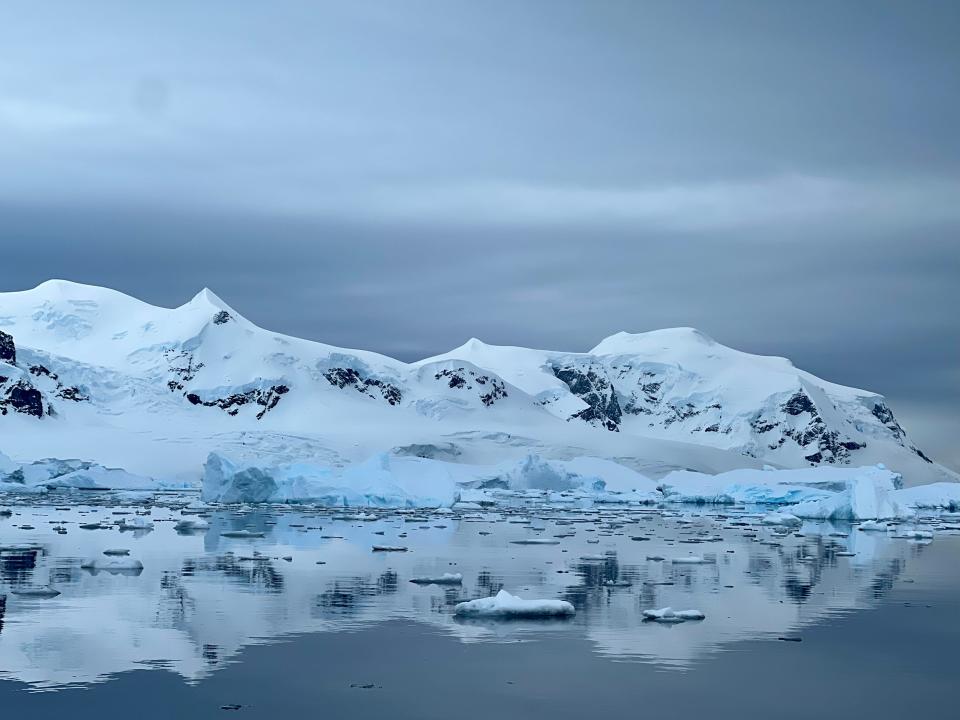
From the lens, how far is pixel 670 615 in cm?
1399

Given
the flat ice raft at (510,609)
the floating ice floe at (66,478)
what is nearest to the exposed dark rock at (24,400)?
the floating ice floe at (66,478)

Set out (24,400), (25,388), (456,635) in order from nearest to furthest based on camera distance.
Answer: (456,635) < (24,400) < (25,388)

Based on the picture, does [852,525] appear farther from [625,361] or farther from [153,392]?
[625,361]

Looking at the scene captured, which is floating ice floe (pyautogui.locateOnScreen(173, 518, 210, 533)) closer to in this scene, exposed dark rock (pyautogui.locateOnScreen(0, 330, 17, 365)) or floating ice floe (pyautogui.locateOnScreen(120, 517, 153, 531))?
floating ice floe (pyautogui.locateOnScreen(120, 517, 153, 531))

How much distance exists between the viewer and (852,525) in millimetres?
39625

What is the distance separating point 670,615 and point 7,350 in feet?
293

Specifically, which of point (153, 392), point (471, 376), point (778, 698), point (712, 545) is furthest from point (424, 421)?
point (778, 698)

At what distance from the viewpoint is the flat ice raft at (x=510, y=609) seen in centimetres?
1361

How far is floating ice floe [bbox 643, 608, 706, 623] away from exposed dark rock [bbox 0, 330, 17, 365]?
288 ft

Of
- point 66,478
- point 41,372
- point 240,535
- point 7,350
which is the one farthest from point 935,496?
point 41,372

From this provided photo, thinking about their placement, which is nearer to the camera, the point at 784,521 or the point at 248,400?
the point at 784,521

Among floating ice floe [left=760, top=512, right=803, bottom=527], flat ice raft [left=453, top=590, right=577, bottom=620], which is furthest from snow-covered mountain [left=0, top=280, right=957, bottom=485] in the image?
flat ice raft [left=453, top=590, right=577, bottom=620]

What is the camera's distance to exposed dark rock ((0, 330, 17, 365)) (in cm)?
9319

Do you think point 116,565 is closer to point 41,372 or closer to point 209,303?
point 41,372
